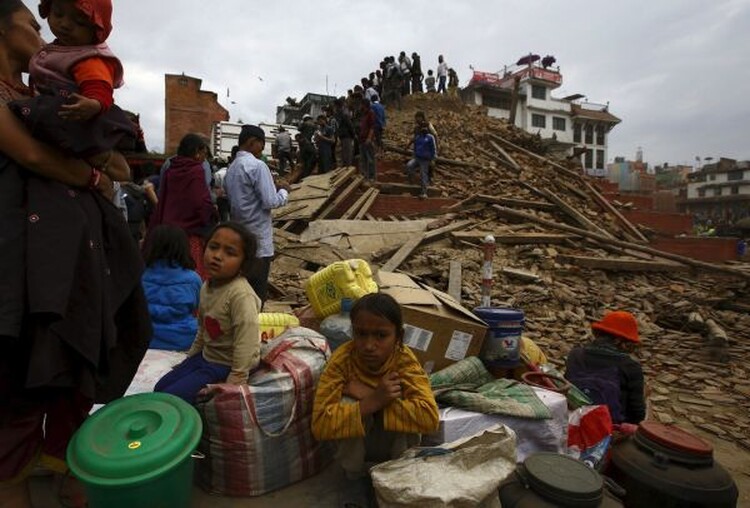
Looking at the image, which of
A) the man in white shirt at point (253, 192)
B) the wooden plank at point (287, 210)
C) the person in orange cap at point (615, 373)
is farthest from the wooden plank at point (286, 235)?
the person in orange cap at point (615, 373)

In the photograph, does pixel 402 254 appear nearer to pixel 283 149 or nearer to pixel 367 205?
pixel 367 205

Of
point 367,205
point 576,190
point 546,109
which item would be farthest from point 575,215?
point 546,109

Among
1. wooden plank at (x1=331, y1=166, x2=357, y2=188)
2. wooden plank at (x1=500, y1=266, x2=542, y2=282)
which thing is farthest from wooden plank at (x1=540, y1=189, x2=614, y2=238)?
wooden plank at (x1=331, y1=166, x2=357, y2=188)

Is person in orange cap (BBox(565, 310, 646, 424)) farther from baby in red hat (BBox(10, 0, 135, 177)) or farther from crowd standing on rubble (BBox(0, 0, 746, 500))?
baby in red hat (BBox(10, 0, 135, 177))

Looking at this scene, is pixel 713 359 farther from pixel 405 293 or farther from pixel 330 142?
pixel 330 142

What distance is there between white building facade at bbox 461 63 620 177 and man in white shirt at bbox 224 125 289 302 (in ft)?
149

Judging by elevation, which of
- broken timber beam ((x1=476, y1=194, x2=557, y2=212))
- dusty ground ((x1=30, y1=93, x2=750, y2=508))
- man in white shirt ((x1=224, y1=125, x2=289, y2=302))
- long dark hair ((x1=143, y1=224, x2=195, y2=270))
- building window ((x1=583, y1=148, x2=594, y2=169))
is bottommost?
dusty ground ((x1=30, y1=93, x2=750, y2=508))

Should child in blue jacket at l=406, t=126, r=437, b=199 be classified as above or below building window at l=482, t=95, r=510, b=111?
below

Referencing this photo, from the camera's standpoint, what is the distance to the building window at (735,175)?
54.6 m

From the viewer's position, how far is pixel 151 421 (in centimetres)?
181

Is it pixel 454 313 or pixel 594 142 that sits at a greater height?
pixel 594 142

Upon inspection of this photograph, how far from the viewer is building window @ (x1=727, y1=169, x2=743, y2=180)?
54569mm

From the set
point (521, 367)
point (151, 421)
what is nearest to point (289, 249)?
point (521, 367)

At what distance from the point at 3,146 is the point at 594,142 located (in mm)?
62866
